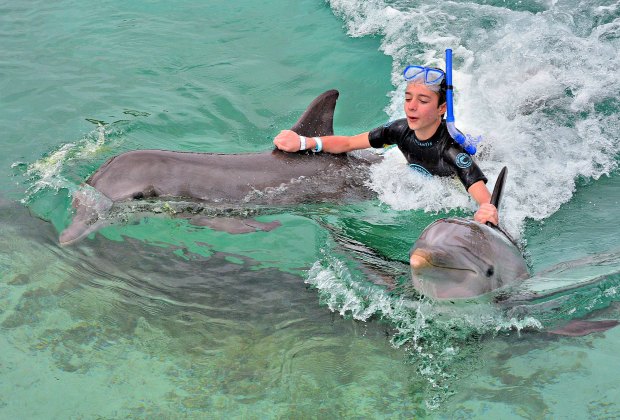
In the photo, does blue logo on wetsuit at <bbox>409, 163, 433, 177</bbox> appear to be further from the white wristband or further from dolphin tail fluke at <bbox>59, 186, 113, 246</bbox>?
dolphin tail fluke at <bbox>59, 186, 113, 246</bbox>

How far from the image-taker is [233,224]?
6871 mm

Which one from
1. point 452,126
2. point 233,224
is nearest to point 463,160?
point 452,126

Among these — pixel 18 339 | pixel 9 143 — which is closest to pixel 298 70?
pixel 9 143

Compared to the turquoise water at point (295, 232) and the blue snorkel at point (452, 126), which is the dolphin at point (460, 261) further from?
the blue snorkel at point (452, 126)

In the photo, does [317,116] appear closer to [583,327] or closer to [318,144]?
[318,144]

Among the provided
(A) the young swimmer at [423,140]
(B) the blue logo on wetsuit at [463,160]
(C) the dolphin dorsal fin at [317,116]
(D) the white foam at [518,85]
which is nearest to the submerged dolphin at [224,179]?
(C) the dolphin dorsal fin at [317,116]

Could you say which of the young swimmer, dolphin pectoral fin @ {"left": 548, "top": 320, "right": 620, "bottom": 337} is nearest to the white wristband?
the young swimmer

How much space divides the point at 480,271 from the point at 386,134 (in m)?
2.41

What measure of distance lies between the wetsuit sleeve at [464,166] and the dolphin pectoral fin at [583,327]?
1694 millimetres

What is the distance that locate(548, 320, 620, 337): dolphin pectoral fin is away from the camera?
17.5 feet

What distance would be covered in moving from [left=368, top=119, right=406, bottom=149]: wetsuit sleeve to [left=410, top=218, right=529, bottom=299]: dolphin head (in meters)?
1.95

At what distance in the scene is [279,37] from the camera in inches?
473

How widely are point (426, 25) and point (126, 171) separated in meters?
6.43

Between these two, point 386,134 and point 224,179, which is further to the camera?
point 386,134
